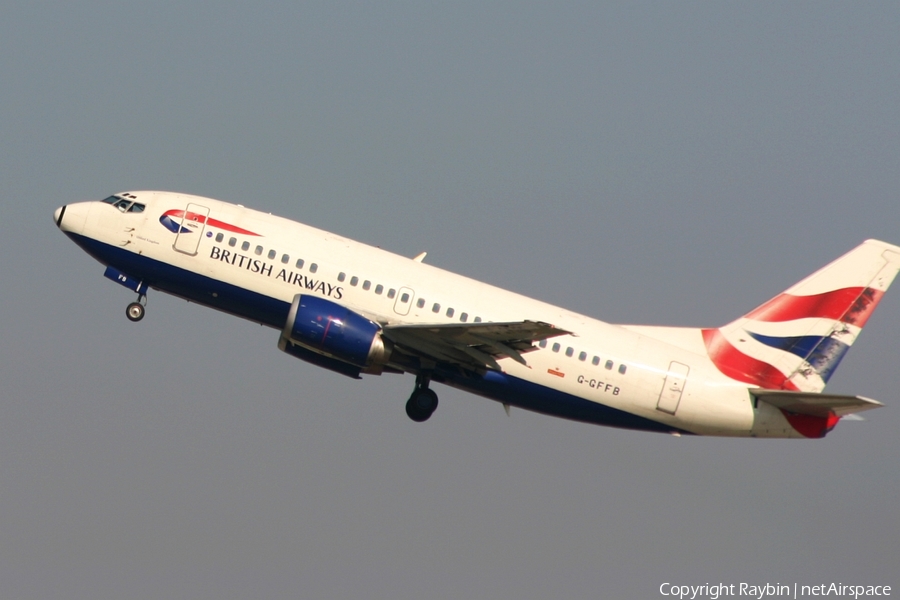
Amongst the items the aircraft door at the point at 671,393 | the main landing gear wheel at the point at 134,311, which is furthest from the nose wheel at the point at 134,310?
the aircraft door at the point at 671,393

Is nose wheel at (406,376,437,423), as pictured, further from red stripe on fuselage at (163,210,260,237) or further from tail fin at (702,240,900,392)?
tail fin at (702,240,900,392)

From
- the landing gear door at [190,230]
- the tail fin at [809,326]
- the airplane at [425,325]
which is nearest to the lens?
the airplane at [425,325]

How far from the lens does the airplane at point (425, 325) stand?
117ft

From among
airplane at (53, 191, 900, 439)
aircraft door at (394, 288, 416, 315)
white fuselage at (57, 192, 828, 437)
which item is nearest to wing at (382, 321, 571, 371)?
airplane at (53, 191, 900, 439)

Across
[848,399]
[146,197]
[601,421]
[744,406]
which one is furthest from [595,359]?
[146,197]

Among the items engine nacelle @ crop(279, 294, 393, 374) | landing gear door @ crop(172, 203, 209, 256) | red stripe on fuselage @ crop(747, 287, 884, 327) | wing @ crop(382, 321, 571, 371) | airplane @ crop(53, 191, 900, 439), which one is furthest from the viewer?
red stripe on fuselage @ crop(747, 287, 884, 327)

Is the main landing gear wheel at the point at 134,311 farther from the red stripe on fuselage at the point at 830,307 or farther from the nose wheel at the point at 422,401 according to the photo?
the red stripe on fuselage at the point at 830,307

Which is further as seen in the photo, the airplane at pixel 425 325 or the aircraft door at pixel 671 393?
the aircraft door at pixel 671 393

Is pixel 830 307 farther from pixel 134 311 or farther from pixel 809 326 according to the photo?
pixel 134 311

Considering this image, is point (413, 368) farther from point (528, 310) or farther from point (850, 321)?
point (850, 321)

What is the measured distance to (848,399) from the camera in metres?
33.5

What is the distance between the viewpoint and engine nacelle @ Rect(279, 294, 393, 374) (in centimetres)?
3391

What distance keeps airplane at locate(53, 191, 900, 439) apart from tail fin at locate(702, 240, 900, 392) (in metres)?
0.15

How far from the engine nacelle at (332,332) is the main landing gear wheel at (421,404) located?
3243 mm
